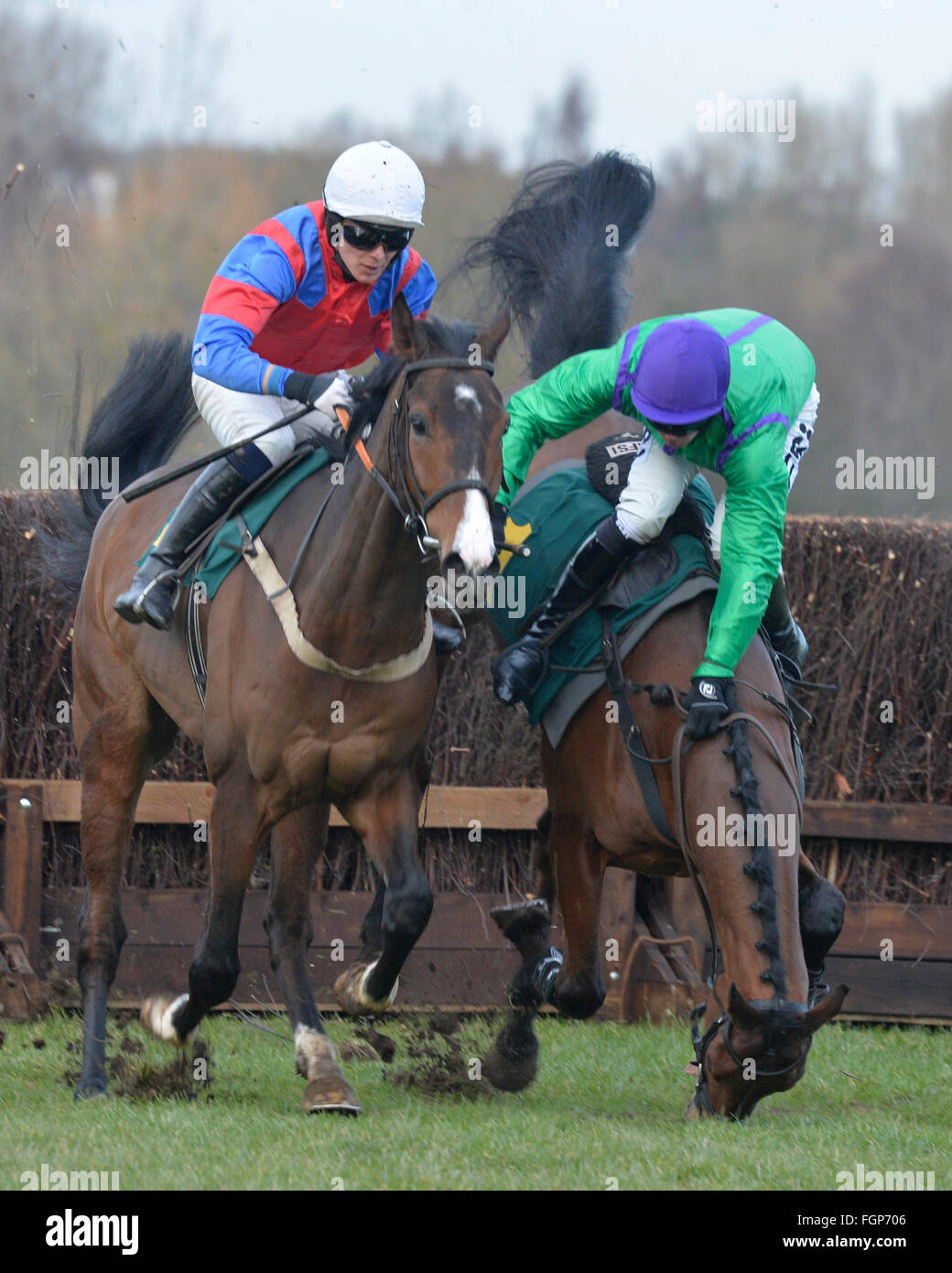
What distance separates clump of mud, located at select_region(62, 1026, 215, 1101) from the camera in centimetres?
478

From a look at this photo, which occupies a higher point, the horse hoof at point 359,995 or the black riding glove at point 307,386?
the black riding glove at point 307,386

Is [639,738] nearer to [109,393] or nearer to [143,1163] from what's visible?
[143,1163]

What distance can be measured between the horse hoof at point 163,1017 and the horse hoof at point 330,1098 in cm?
64

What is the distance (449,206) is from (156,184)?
356 centimetres

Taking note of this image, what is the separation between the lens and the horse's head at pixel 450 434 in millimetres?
3586

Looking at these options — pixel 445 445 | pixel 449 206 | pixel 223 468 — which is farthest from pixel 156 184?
pixel 445 445

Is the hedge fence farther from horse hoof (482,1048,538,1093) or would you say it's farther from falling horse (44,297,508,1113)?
horse hoof (482,1048,538,1093)

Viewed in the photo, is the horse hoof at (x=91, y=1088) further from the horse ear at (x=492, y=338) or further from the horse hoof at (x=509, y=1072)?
the horse ear at (x=492, y=338)

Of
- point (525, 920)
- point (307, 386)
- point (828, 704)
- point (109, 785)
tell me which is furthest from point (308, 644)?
point (828, 704)

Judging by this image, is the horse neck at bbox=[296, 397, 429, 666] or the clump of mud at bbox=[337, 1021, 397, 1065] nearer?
the horse neck at bbox=[296, 397, 429, 666]

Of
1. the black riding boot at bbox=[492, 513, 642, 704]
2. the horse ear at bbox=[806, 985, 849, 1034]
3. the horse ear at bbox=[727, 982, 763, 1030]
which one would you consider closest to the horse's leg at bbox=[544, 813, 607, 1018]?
the black riding boot at bbox=[492, 513, 642, 704]

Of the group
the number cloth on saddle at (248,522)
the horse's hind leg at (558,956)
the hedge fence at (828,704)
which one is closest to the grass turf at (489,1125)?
the horse's hind leg at (558,956)

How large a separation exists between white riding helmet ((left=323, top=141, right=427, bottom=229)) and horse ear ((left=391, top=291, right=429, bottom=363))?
0.61m

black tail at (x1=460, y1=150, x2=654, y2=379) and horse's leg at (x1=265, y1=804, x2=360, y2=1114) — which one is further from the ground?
black tail at (x1=460, y1=150, x2=654, y2=379)
